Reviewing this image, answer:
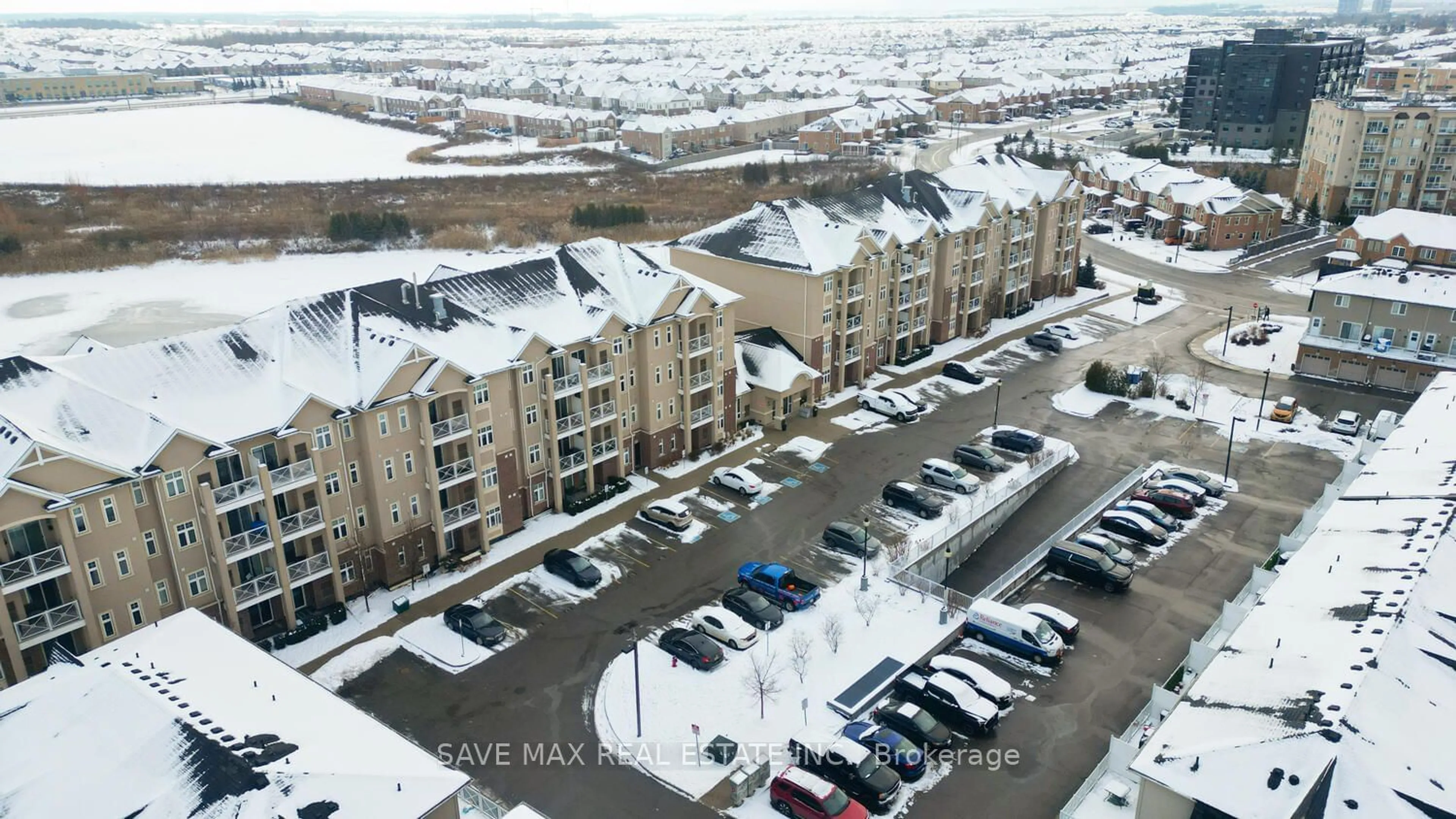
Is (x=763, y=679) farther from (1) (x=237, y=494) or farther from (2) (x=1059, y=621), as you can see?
(1) (x=237, y=494)

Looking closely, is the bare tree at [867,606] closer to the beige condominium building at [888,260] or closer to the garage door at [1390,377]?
the beige condominium building at [888,260]

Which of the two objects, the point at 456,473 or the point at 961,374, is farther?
the point at 961,374

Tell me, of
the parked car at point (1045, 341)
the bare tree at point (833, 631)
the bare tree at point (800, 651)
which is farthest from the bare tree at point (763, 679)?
the parked car at point (1045, 341)

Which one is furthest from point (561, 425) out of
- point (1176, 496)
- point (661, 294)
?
point (1176, 496)

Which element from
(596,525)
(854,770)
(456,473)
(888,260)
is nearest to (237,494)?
(456,473)

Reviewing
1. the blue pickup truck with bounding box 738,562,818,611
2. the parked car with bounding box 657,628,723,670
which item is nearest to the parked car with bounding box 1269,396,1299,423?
the blue pickup truck with bounding box 738,562,818,611

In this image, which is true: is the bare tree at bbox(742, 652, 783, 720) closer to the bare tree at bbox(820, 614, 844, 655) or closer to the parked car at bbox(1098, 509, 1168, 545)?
the bare tree at bbox(820, 614, 844, 655)
